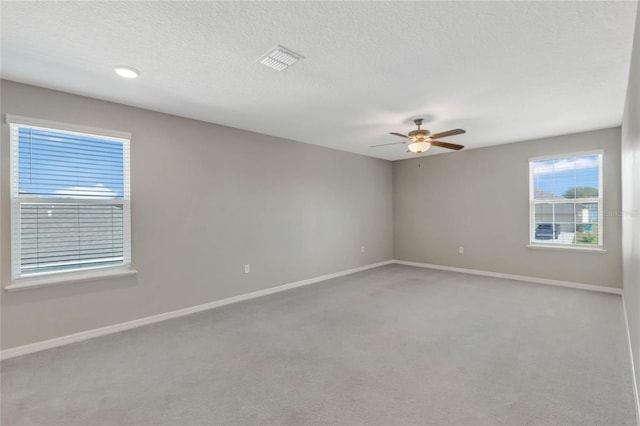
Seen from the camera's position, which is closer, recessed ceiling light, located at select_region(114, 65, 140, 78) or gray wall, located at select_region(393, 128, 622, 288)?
recessed ceiling light, located at select_region(114, 65, 140, 78)

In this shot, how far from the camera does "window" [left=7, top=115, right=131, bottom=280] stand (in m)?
2.82

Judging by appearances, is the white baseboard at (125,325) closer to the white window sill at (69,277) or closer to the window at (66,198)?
the white window sill at (69,277)

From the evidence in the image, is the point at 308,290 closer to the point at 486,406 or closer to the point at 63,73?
the point at 486,406

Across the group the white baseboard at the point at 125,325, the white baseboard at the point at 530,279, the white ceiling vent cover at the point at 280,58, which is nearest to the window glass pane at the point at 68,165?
the white baseboard at the point at 125,325

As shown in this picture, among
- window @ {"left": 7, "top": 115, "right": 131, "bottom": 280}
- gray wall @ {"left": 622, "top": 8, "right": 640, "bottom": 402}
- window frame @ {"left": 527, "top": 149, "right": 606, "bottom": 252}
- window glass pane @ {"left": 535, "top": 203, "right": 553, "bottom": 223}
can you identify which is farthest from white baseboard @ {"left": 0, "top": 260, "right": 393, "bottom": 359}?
window glass pane @ {"left": 535, "top": 203, "right": 553, "bottom": 223}

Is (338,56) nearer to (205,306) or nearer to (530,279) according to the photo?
(205,306)

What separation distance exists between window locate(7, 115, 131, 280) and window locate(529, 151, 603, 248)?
6.35 m

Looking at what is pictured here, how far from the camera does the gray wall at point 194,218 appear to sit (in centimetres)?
292

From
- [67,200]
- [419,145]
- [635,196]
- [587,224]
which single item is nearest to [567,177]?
[587,224]

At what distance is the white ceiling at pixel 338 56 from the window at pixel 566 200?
1.10 m

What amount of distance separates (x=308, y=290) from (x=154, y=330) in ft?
7.50

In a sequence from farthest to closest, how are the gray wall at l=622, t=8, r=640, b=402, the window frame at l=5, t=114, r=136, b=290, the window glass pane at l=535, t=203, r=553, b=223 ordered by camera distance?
the window glass pane at l=535, t=203, r=553, b=223, the window frame at l=5, t=114, r=136, b=290, the gray wall at l=622, t=8, r=640, b=402

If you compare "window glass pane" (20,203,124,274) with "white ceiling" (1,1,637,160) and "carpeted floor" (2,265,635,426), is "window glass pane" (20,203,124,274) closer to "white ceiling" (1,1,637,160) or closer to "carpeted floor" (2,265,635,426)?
"carpeted floor" (2,265,635,426)

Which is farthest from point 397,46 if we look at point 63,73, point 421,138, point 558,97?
point 63,73
